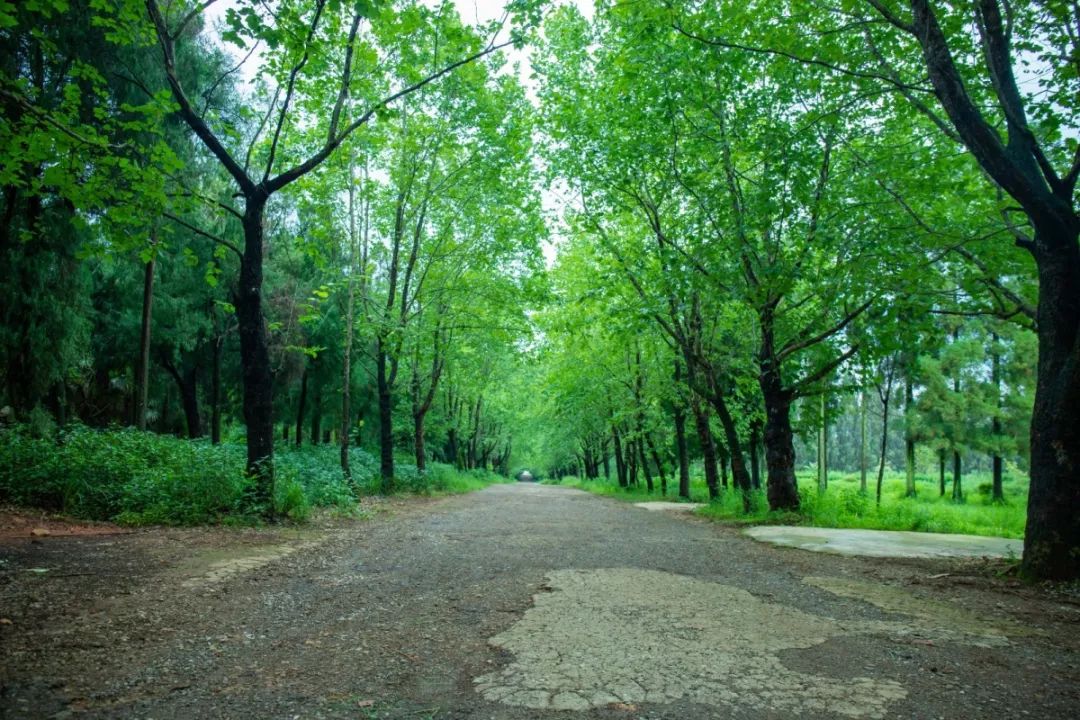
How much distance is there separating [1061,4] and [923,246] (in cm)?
266

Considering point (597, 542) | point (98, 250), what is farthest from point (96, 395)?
point (597, 542)

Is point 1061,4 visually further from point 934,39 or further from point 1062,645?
point 1062,645

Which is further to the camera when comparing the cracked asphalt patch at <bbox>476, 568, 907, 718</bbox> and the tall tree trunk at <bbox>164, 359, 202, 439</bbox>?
the tall tree trunk at <bbox>164, 359, 202, 439</bbox>

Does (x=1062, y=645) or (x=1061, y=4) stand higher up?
(x=1061, y=4)

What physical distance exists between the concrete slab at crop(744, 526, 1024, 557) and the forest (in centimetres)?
145

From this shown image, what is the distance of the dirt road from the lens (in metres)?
2.66

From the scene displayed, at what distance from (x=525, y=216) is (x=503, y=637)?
1417cm

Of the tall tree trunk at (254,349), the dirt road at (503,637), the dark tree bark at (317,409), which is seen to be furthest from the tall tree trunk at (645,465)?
the tall tree trunk at (254,349)

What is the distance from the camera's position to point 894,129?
9766mm

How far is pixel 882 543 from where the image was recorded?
8.29m

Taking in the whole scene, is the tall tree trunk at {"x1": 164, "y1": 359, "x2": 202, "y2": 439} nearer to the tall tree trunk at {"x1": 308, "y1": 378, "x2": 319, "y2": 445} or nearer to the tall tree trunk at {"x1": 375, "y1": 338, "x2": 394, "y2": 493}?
the tall tree trunk at {"x1": 308, "y1": 378, "x2": 319, "y2": 445}

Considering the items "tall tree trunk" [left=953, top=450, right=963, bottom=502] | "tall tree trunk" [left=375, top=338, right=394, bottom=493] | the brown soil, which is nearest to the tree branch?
the brown soil

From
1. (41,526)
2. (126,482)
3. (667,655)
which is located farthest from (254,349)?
(667,655)

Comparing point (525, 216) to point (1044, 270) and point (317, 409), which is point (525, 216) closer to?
point (1044, 270)
